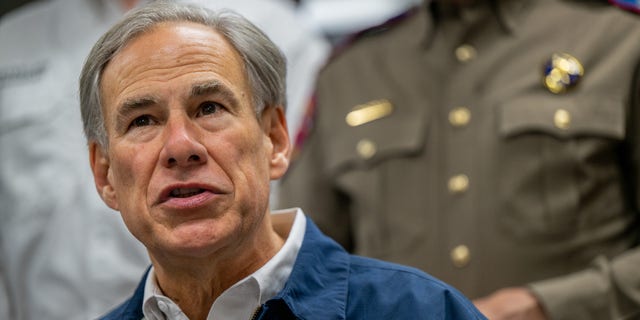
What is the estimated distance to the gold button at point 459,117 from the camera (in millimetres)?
3252

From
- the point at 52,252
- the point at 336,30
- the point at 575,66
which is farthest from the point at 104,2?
the point at 575,66

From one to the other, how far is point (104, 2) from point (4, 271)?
93 centimetres

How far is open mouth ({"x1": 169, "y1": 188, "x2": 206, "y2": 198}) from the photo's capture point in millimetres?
2312

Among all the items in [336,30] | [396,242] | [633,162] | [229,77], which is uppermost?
[229,77]

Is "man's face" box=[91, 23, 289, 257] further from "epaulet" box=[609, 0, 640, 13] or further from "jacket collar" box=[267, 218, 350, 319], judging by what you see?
"epaulet" box=[609, 0, 640, 13]

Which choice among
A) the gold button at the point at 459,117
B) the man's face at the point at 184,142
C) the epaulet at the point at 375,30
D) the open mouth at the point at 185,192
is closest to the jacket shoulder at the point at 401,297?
the man's face at the point at 184,142

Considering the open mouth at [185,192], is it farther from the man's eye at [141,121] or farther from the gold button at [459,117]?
the gold button at [459,117]

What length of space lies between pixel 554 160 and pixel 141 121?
1.17 meters

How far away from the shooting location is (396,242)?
10.7 ft

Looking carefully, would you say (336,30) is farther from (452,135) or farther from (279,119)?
(279,119)

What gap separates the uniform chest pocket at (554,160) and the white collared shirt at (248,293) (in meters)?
0.79

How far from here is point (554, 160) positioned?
3.11 meters

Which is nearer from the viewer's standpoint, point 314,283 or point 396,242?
point 314,283

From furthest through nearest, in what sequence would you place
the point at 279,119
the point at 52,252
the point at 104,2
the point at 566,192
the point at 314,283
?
the point at 104,2 < the point at 52,252 < the point at 566,192 < the point at 279,119 < the point at 314,283
